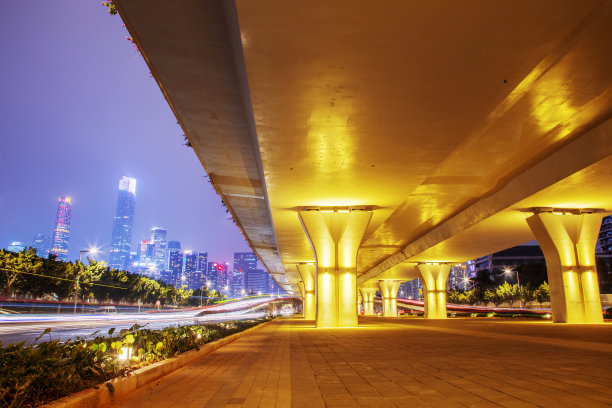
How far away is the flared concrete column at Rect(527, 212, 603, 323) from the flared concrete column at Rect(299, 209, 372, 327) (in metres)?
10.8

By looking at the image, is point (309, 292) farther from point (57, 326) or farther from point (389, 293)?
point (57, 326)

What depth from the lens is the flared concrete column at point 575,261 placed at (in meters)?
24.6

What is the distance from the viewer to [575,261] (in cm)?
2494

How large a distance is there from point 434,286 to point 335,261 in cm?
2893

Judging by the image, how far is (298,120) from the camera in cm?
1198

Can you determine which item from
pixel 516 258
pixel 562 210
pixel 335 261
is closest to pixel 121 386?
pixel 335 261

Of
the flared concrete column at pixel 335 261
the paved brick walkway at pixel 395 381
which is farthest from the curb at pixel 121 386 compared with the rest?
the flared concrete column at pixel 335 261

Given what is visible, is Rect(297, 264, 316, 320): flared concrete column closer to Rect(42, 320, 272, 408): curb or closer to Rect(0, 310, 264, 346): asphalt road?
Rect(0, 310, 264, 346): asphalt road

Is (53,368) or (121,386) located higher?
(53,368)

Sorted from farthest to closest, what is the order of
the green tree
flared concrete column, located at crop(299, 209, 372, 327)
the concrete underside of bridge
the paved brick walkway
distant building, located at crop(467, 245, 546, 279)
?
distant building, located at crop(467, 245, 546, 279)
the green tree
flared concrete column, located at crop(299, 209, 372, 327)
the concrete underside of bridge
the paved brick walkway

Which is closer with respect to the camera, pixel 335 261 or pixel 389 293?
pixel 335 261

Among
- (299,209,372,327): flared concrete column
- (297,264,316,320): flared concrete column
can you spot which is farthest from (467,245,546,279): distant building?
(299,209,372,327): flared concrete column

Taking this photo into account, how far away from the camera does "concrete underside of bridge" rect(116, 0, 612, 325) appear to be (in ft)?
26.5

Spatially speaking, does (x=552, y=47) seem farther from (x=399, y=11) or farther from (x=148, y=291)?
(x=148, y=291)
